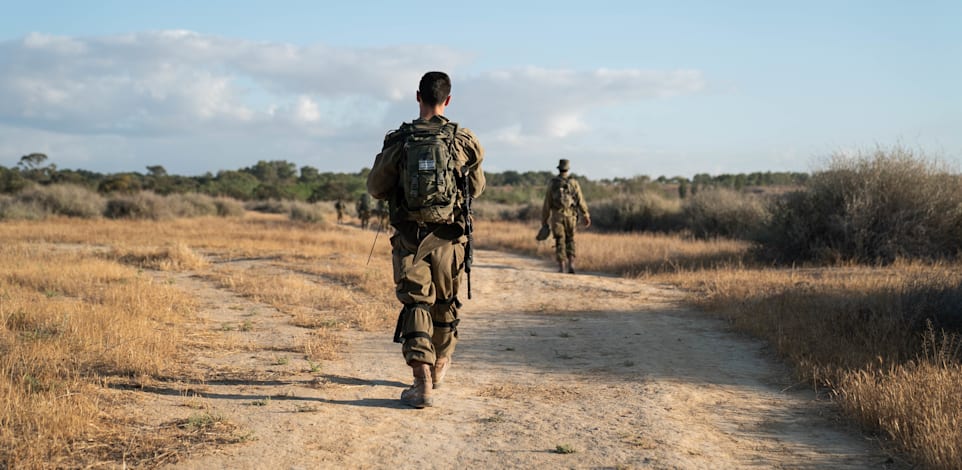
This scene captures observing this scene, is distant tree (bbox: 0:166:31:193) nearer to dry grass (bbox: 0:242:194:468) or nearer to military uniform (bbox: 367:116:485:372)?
Result: dry grass (bbox: 0:242:194:468)

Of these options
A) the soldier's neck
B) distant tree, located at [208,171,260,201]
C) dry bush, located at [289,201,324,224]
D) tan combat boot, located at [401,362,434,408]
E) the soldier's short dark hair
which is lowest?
tan combat boot, located at [401,362,434,408]

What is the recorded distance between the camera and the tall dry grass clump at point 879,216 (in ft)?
46.0

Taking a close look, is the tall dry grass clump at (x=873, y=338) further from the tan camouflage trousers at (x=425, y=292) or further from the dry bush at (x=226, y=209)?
the dry bush at (x=226, y=209)

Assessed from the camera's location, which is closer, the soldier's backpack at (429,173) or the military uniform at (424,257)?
the soldier's backpack at (429,173)

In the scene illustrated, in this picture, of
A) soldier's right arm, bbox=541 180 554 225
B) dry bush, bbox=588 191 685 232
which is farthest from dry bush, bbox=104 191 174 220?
soldier's right arm, bbox=541 180 554 225

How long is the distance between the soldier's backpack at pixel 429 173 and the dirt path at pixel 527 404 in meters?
1.36

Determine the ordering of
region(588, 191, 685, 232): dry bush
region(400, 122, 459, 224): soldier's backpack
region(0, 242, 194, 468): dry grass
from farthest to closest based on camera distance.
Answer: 1. region(588, 191, 685, 232): dry bush
2. region(400, 122, 459, 224): soldier's backpack
3. region(0, 242, 194, 468): dry grass

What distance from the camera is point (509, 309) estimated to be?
10148 mm

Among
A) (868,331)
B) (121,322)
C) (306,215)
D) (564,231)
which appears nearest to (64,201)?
(306,215)

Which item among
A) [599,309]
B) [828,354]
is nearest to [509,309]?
[599,309]

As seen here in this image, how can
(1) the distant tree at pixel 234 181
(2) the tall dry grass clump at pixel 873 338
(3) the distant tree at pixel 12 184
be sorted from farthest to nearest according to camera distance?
(1) the distant tree at pixel 234 181 → (3) the distant tree at pixel 12 184 → (2) the tall dry grass clump at pixel 873 338

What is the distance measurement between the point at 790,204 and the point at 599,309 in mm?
7740

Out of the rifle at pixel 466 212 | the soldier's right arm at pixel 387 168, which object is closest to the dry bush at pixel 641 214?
the rifle at pixel 466 212

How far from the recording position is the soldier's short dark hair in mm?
5207
